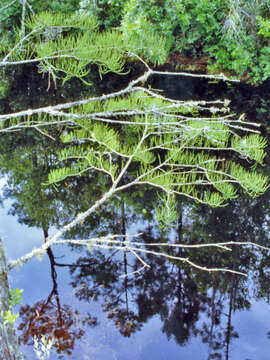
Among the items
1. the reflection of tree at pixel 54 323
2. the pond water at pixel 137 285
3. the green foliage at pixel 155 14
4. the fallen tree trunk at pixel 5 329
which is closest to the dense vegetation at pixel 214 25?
the green foliage at pixel 155 14

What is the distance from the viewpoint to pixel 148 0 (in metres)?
5.98

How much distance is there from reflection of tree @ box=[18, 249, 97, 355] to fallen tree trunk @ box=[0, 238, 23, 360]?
1000 millimetres

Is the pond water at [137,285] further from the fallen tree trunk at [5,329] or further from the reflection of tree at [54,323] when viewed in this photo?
the fallen tree trunk at [5,329]

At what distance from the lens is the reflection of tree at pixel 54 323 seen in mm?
2170

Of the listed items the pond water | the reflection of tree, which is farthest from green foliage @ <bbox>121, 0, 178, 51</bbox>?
the reflection of tree

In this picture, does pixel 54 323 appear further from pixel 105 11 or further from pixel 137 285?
pixel 105 11

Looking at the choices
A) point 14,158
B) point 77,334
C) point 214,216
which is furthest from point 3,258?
point 14,158

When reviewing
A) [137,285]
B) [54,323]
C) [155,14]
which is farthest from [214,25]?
[54,323]

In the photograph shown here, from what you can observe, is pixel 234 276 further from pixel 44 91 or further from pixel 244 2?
pixel 44 91

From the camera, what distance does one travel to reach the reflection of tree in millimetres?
2170

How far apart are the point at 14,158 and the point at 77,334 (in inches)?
107

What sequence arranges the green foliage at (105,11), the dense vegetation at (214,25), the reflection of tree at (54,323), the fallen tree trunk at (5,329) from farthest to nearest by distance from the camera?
the green foliage at (105,11) < the dense vegetation at (214,25) < the reflection of tree at (54,323) < the fallen tree trunk at (5,329)

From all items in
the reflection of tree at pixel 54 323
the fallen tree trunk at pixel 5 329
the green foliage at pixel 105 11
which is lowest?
the fallen tree trunk at pixel 5 329

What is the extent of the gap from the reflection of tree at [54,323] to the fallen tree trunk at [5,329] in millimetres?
1000
